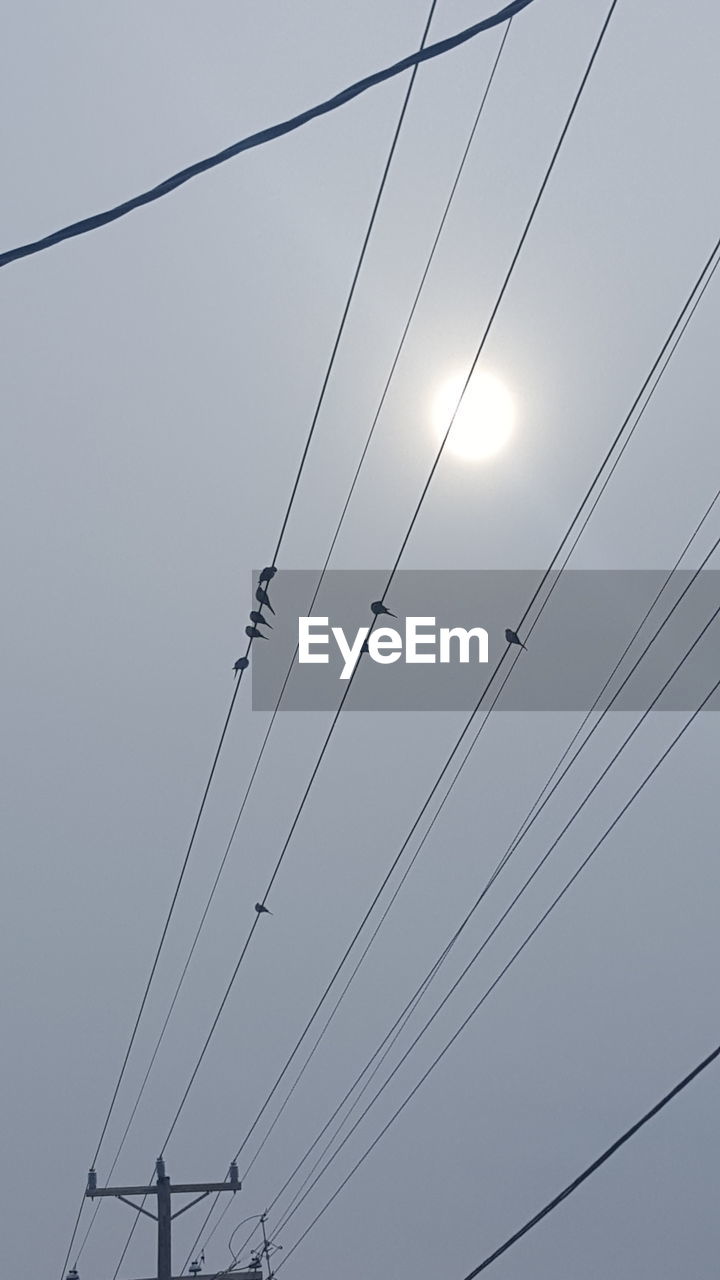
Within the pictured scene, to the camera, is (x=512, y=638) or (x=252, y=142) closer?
(x=252, y=142)

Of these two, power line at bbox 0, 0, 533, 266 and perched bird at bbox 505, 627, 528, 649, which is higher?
perched bird at bbox 505, 627, 528, 649

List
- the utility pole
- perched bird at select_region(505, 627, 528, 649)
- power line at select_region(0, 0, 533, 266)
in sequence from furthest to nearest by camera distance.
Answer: the utility pole < perched bird at select_region(505, 627, 528, 649) < power line at select_region(0, 0, 533, 266)

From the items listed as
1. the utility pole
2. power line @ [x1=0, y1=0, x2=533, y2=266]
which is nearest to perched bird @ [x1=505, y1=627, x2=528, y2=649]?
power line @ [x1=0, y1=0, x2=533, y2=266]

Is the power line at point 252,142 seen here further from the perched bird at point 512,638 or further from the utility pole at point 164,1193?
the utility pole at point 164,1193

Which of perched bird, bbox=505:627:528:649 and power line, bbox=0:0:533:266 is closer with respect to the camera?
power line, bbox=0:0:533:266

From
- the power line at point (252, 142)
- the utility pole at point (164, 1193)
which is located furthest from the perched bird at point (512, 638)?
the utility pole at point (164, 1193)

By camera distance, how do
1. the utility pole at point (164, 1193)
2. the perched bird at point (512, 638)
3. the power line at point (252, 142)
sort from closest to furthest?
1. the power line at point (252, 142)
2. the perched bird at point (512, 638)
3. the utility pole at point (164, 1193)

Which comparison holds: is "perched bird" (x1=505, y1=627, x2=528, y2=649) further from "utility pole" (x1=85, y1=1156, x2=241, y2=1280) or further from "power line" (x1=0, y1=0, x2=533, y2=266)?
"utility pole" (x1=85, y1=1156, x2=241, y2=1280)

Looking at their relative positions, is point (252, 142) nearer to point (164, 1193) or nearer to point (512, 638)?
point (512, 638)

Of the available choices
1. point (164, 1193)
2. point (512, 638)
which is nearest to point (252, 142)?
point (512, 638)

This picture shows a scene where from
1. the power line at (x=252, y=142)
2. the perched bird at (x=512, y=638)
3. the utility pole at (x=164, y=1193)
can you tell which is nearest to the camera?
the power line at (x=252, y=142)

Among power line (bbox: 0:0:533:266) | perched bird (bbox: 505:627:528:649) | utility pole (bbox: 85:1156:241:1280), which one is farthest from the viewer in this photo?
utility pole (bbox: 85:1156:241:1280)

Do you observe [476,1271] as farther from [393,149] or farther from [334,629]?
[393,149]

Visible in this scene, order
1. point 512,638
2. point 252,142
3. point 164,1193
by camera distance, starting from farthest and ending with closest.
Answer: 1. point 164,1193
2. point 512,638
3. point 252,142
